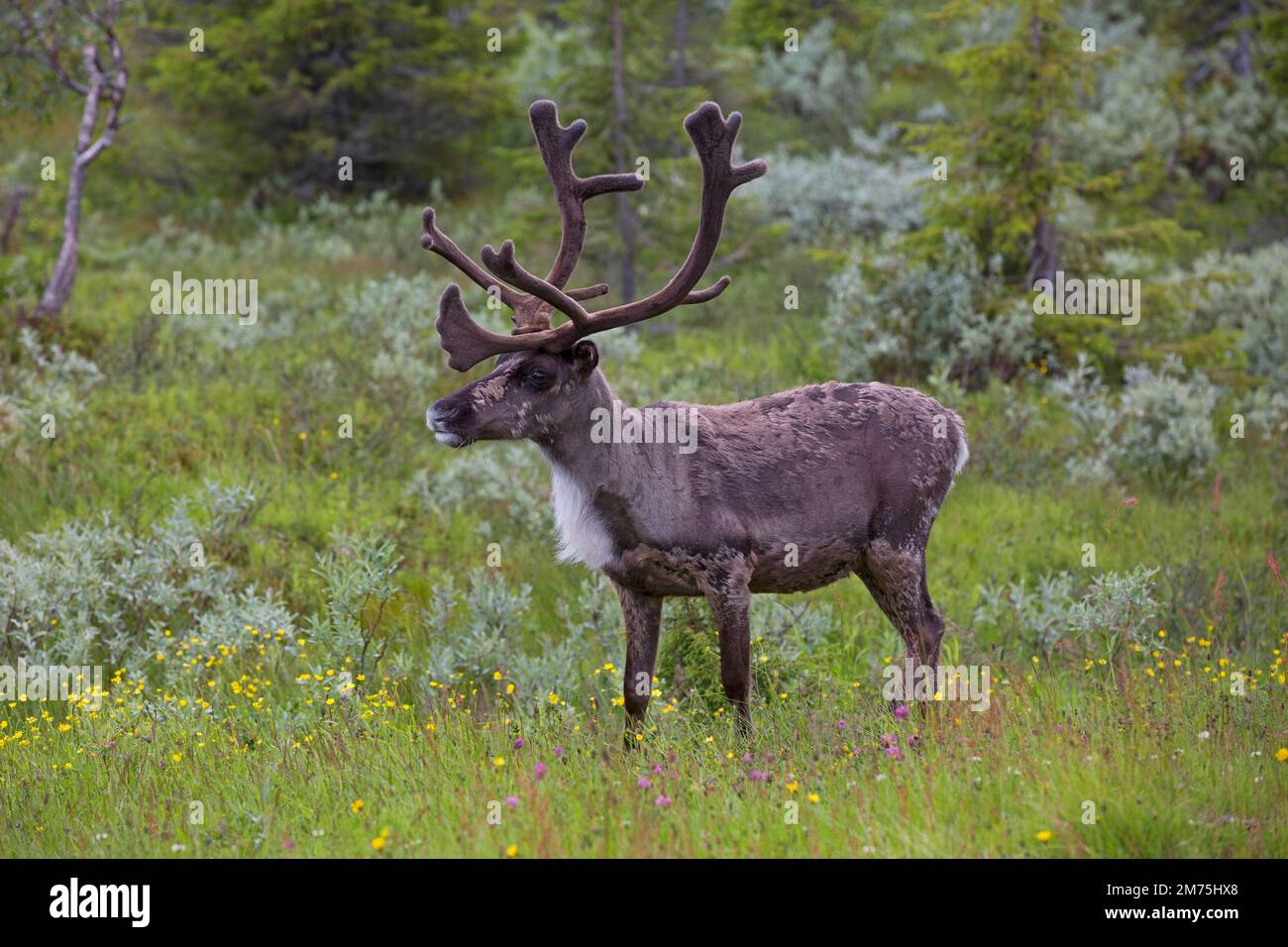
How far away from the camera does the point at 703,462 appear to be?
6844 millimetres

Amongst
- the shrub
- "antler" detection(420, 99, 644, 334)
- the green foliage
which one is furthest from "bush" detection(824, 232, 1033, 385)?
the green foliage

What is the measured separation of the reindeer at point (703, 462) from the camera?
21.5 feet

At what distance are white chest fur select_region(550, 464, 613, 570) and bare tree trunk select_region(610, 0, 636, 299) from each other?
9949 mm

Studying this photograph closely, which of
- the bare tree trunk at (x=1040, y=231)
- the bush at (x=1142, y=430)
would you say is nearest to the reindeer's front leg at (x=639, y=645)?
the bush at (x=1142, y=430)

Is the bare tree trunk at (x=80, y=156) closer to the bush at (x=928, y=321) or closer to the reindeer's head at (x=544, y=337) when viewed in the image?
the bush at (x=928, y=321)

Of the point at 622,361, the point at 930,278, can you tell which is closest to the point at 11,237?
the point at 622,361

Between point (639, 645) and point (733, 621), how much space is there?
58 cm

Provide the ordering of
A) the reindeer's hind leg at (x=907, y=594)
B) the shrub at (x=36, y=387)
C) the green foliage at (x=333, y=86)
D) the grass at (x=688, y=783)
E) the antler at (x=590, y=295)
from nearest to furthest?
the grass at (x=688, y=783), the antler at (x=590, y=295), the reindeer's hind leg at (x=907, y=594), the shrub at (x=36, y=387), the green foliage at (x=333, y=86)

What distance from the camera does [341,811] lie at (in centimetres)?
573

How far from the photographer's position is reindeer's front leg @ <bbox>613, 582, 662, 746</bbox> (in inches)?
270

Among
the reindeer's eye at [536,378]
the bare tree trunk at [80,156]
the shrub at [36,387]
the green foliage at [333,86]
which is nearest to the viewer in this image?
the reindeer's eye at [536,378]

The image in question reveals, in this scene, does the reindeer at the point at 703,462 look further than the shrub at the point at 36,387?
No

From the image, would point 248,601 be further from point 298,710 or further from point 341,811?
point 341,811

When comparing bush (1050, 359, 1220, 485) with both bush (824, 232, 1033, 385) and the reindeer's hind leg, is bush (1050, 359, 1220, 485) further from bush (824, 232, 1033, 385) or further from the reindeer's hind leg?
the reindeer's hind leg
